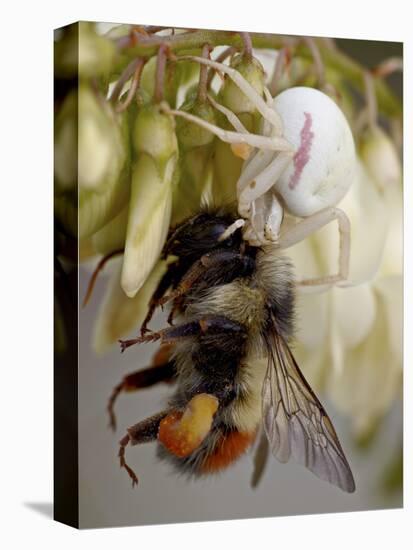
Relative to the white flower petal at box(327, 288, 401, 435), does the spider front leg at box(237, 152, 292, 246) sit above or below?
above

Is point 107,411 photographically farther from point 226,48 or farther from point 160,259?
→ point 226,48

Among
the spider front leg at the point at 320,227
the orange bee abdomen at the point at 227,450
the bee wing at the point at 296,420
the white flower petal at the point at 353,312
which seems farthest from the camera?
the white flower petal at the point at 353,312

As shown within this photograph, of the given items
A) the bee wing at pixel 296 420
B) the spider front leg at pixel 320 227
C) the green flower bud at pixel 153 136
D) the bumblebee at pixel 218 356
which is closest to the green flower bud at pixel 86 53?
the green flower bud at pixel 153 136

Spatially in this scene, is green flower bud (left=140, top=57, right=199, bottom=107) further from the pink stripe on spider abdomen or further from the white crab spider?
the pink stripe on spider abdomen

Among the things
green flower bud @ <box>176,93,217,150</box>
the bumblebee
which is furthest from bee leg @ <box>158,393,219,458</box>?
green flower bud @ <box>176,93,217,150</box>

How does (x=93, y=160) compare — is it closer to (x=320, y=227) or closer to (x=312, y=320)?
(x=320, y=227)

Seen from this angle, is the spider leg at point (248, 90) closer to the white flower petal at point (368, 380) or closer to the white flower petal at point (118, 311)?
the white flower petal at point (118, 311)

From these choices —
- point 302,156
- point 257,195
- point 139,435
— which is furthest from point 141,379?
point 302,156
